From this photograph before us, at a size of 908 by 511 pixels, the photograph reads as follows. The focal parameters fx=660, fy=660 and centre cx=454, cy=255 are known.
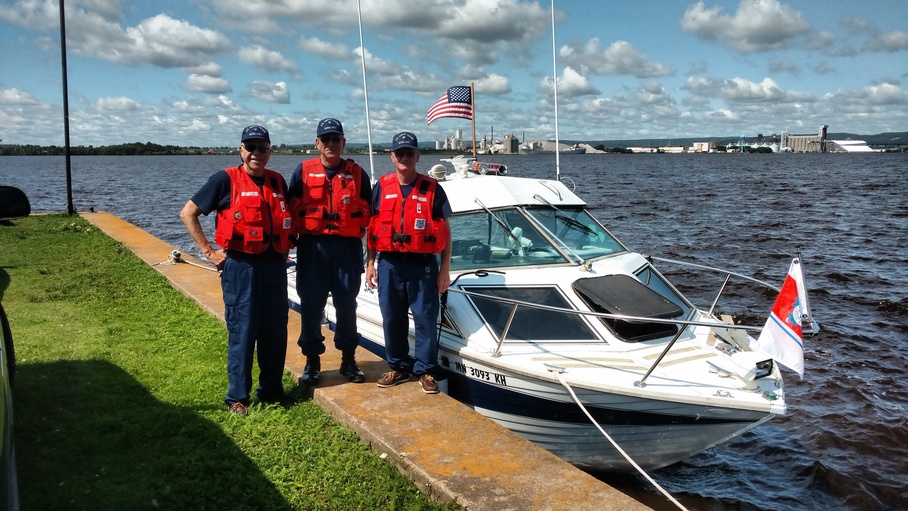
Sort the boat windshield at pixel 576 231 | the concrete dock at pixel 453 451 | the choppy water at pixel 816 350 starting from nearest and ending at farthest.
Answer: the concrete dock at pixel 453 451 → the choppy water at pixel 816 350 → the boat windshield at pixel 576 231

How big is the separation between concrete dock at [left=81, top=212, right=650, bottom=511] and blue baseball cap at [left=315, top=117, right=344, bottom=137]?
1986 mm

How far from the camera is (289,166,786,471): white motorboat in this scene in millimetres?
4875

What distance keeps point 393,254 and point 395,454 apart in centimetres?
151

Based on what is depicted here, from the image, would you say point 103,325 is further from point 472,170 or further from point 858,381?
point 858,381

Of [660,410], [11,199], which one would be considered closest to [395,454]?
[660,410]

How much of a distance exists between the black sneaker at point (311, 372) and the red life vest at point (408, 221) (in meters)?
1.09

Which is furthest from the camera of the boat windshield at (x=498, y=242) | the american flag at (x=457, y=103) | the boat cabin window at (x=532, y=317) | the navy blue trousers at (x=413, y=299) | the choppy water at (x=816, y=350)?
the american flag at (x=457, y=103)

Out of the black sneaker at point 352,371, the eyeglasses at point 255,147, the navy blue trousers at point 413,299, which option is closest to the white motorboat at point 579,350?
the navy blue trousers at point 413,299

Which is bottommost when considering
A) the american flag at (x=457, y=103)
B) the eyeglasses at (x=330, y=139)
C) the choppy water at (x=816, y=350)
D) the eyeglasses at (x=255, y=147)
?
the choppy water at (x=816, y=350)

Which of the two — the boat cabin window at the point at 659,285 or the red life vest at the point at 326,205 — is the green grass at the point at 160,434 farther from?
the boat cabin window at the point at 659,285

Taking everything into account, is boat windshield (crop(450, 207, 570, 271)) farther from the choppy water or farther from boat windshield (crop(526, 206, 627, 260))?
the choppy water

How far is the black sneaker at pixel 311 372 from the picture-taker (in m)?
5.30

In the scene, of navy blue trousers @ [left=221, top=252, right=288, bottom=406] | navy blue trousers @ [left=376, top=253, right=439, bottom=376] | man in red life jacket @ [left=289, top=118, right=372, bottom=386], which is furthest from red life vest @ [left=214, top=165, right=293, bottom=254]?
navy blue trousers @ [left=376, top=253, right=439, bottom=376]

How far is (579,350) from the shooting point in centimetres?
534
